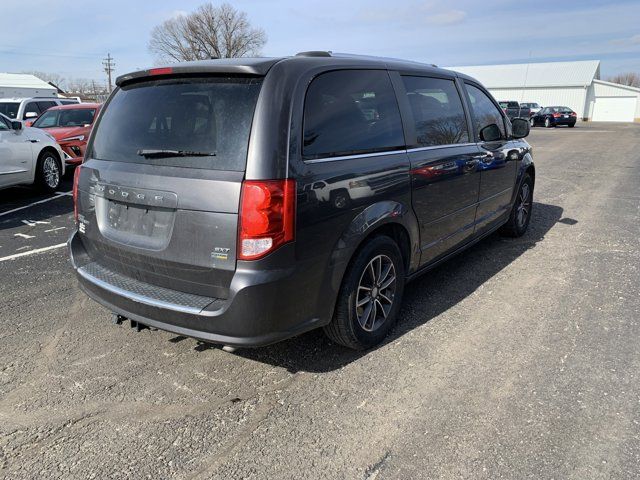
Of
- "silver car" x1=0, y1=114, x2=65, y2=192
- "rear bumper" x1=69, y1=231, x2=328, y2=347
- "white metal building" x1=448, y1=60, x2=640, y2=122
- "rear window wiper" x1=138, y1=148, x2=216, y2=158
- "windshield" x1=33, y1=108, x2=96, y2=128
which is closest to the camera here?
"rear bumper" x1=69, y1=231, x2=328, y2=347

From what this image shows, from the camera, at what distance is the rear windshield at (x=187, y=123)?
8.49ft

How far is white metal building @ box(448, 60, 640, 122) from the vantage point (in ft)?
174

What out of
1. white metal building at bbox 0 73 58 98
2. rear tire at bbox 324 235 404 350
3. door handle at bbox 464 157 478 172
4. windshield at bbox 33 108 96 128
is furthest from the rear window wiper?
white metal building at bbox 0 73 58 98

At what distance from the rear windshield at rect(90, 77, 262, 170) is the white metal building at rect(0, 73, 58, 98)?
45010 mm

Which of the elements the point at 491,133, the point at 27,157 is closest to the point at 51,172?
the point at 27,157

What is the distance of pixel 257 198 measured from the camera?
8.05 feet

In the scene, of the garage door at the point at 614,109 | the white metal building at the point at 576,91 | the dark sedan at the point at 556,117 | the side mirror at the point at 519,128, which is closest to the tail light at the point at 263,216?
the side mirror at the point at 519,128

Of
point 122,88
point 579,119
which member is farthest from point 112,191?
point 579,119

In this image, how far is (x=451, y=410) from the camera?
9.00ft

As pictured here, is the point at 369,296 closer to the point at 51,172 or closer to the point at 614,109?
the point at 51,172

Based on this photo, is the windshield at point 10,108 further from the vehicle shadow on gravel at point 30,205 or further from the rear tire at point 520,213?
the rear tire at point 520,213

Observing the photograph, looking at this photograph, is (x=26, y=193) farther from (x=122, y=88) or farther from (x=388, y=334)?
(x=388, y=334)

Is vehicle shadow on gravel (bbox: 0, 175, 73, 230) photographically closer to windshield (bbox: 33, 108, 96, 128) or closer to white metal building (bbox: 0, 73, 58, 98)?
windshield (bbox: 33, 108, 96, 128)

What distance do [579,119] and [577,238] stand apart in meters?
55.5
